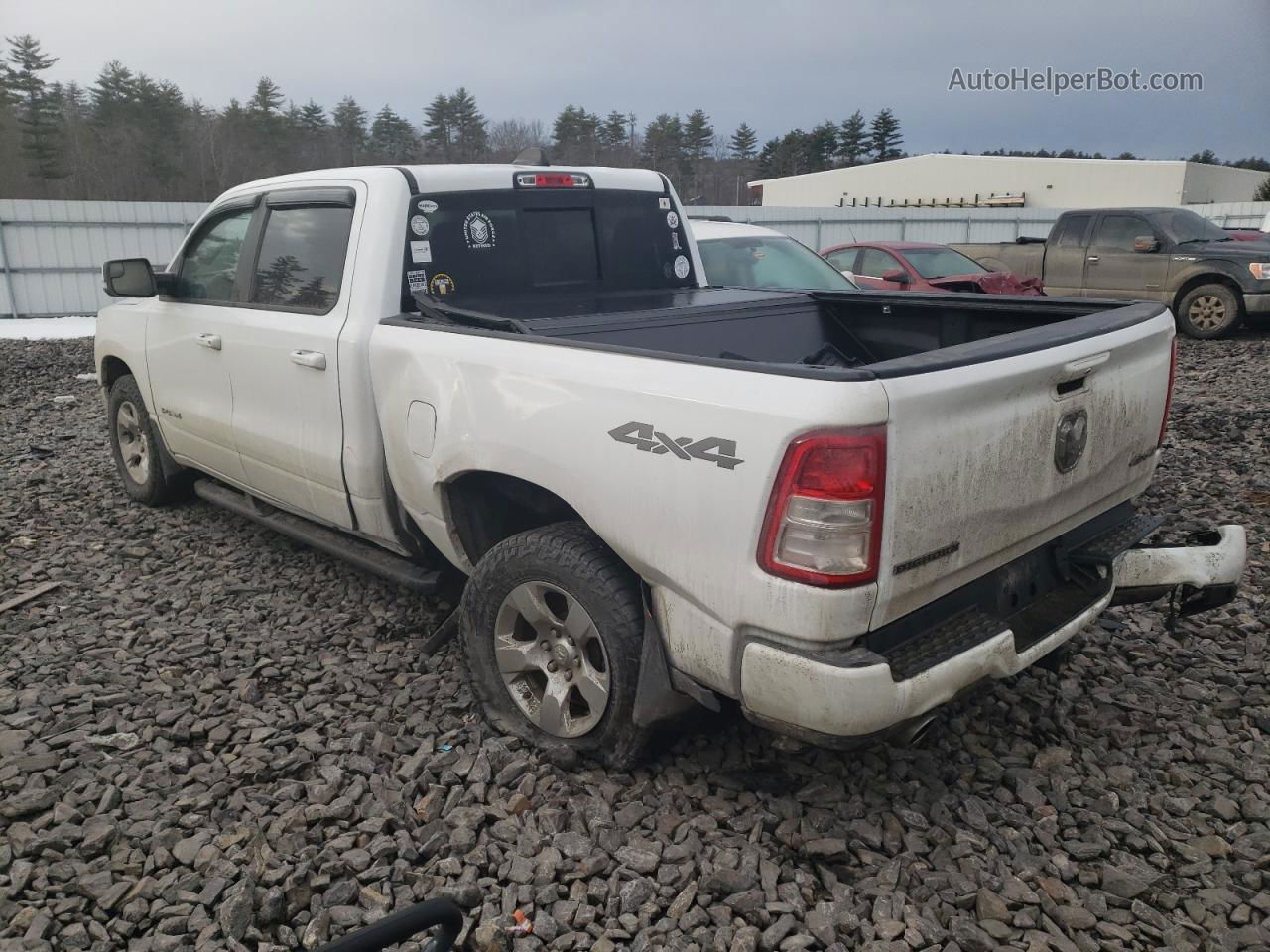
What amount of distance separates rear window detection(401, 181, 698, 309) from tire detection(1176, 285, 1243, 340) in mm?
10719

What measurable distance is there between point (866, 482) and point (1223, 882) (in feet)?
5.20

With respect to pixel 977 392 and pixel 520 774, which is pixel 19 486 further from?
pixel 977 392

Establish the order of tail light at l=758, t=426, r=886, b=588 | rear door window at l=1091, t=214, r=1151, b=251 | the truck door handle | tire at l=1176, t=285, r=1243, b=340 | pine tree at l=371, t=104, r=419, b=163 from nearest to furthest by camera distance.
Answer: tail light at l=758, t=426, r=886, b=588, the truck door handle, tire at l=1176, t=285, r=1243, b=340, rear door window at l=1091, t=214, r=1151, b=251, pine tree at l=371, t=104, r=419, b=163

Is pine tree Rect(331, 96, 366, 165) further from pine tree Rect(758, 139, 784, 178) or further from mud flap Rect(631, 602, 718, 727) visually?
mud flap Rect(631, 602, 718, 727)

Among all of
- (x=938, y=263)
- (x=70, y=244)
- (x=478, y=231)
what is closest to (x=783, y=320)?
(x=478, y=231)

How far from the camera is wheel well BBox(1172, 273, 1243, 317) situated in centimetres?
1230

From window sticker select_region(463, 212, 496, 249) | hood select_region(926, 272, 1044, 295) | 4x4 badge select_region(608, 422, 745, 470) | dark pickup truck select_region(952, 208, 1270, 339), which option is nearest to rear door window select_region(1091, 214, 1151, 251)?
dark pickup truck select_region(952, 208, 1270, 339)

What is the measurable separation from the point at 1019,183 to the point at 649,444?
53024mm

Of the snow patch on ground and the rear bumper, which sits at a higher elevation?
the rear bumper

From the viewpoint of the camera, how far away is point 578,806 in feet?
9.59

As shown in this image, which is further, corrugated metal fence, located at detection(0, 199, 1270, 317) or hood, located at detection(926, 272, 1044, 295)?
corrugated metal fence, located at detection(0, 199, 1270, 317)

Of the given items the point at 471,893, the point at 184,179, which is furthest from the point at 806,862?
the point at 184,179

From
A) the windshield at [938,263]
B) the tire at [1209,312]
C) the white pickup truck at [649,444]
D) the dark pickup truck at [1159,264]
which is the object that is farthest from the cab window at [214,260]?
the tire at [1209,312]

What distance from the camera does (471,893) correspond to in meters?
Answer: 2.57
